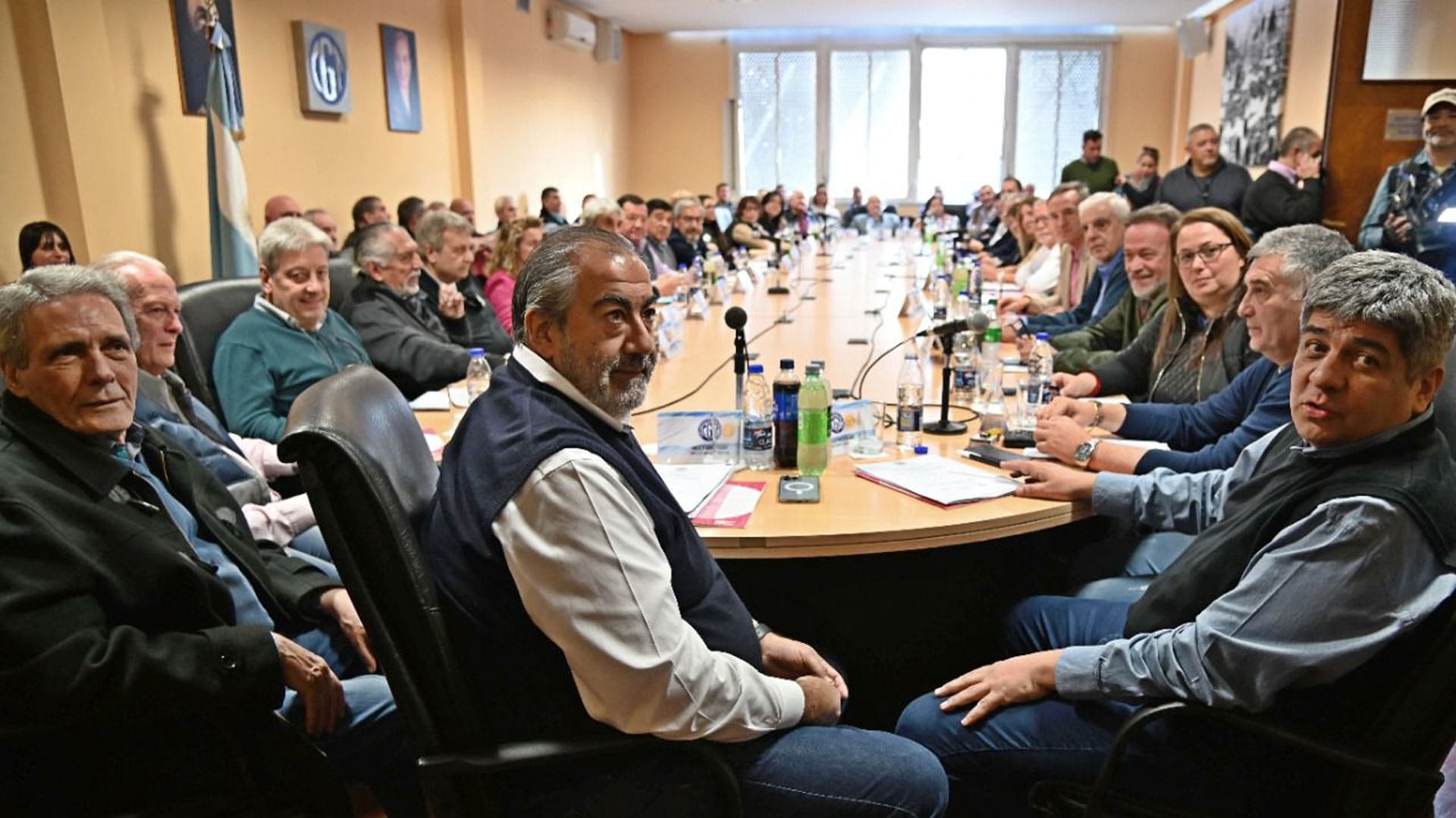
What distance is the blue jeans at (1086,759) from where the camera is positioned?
1355 mm

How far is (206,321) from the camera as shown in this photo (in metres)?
2.81

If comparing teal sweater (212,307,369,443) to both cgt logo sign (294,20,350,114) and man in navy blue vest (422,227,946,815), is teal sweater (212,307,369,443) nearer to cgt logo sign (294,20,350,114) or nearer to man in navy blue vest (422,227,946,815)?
man in navy blue vest (422,227,946,815)

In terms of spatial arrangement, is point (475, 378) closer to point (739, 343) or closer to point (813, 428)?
point (739, 343)

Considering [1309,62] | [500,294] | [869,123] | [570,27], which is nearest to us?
[500,294]

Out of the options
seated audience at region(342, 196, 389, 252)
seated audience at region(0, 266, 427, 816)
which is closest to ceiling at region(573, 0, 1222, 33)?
seated audience at region(342, 196, 389, 252)

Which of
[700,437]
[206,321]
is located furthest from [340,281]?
[700,437]

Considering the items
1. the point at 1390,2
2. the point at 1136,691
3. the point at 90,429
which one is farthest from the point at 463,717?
the point at 1390,2

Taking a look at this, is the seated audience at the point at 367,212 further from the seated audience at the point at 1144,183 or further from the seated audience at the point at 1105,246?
the seated audience at the point at 1144,183

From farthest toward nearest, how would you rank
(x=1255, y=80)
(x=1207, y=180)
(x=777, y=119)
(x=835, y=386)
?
(x=777, y=119) < (x=1255, y=80) < (x=1207, y=180) < (x=835, y=386)

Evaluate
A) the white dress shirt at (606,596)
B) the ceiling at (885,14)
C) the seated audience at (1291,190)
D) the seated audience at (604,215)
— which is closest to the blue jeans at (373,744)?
the white dress shirt at (606,596)

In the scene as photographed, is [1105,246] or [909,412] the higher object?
[1105,246]

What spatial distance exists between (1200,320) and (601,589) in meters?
2.15

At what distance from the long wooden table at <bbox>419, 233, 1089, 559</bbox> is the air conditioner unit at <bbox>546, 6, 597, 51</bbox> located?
5.86 m

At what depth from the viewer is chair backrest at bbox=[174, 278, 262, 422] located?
2582 millimetres
